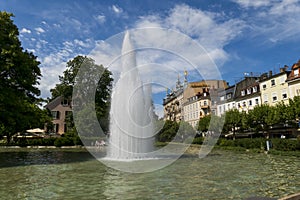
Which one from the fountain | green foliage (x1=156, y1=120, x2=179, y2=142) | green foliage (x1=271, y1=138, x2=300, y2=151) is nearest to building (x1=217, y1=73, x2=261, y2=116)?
green foliage (x1=156, y1=120, x2=179, y2=142)

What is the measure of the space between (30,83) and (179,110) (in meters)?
69.4

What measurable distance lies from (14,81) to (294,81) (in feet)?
152

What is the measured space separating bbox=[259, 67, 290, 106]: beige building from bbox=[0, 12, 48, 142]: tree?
45899mm

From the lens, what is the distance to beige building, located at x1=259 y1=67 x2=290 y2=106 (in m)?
51.4

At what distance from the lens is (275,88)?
54156mm

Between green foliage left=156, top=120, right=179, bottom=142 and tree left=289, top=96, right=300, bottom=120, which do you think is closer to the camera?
tree left=289, top=96, right=300, bottom=120

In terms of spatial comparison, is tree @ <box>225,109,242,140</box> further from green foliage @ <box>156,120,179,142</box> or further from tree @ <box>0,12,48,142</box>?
tree @ <box>0,12,48,142</box>

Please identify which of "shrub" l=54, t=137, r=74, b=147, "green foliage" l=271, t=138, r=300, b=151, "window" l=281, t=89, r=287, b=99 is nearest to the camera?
"green foliage" l=271, t=138, r=300, b=151

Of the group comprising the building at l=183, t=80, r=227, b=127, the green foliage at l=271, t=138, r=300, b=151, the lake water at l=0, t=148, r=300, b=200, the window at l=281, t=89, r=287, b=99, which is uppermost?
the building at l=183, t=80, r=227, b=127

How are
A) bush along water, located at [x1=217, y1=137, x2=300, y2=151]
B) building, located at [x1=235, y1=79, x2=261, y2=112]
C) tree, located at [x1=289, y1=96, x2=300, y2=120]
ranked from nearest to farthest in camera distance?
bush along water, located at [x1=217, y1=137, x2=300, y2=151], tree, located at [x1=289, y1=96, x2=300, y2=120], building, located at [x1=235, y1=79, x2=261, y2=112]

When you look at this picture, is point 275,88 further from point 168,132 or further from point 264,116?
point 168,132

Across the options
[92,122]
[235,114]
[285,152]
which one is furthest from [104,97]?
[285,152]

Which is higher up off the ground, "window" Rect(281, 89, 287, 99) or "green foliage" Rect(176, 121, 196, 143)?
"window" Rect(281, 89, 287, 99)

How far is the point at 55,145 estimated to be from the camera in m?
50.1
